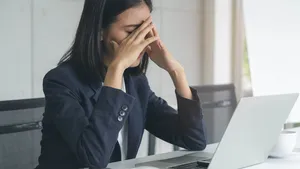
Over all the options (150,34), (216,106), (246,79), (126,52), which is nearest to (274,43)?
(246,79)

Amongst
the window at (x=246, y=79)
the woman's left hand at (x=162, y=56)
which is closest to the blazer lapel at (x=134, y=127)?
the woman's left hand at (x=162, y=56)

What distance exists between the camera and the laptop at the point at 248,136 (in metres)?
1.05

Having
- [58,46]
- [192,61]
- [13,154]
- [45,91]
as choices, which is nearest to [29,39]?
[58,46]

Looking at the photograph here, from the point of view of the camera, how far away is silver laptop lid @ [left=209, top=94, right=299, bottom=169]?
1.05 metres

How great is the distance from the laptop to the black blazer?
0.14 meters

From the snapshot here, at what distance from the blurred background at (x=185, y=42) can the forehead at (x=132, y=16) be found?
3.17 feet

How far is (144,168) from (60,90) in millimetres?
332

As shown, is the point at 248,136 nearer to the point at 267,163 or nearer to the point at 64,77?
the point at 267,163

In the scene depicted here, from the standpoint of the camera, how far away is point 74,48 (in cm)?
134

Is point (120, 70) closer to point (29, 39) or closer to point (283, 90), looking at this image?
point (29, 39)

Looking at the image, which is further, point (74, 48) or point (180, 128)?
point (180, 128)

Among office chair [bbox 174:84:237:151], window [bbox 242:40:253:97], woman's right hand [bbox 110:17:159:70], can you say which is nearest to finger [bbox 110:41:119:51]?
woman's right hand [bbox 110:17:159:70]

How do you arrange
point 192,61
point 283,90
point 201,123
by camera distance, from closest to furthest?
1. point 201,123
2. point 283,90
3. point 192,61

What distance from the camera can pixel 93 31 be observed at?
51.6 inches
